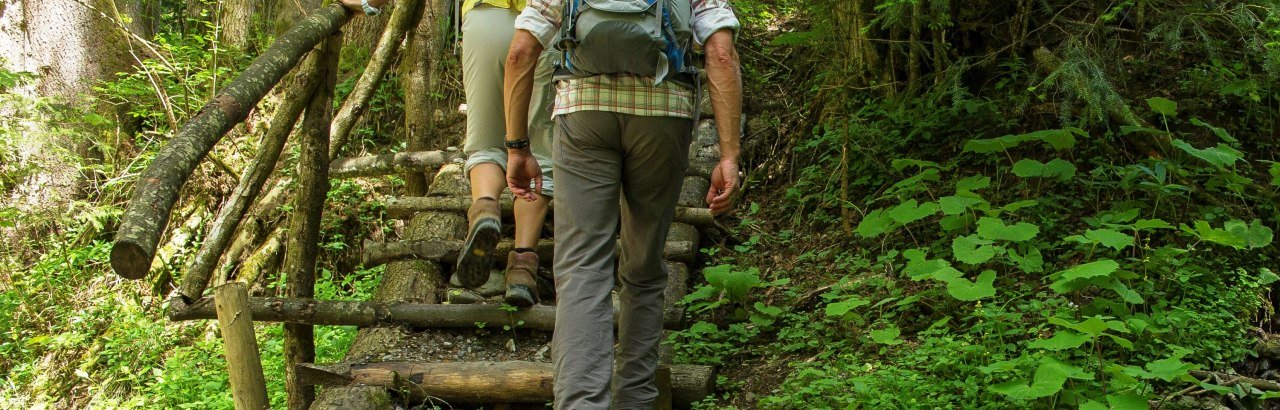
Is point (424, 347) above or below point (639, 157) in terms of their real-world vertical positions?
below

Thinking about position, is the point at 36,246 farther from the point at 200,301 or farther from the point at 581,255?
the point at 581,255

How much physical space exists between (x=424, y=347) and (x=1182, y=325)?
131 inches

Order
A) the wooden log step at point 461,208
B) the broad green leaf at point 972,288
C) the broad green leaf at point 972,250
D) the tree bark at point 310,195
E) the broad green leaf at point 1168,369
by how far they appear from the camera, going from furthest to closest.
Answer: the wooden log step at point 461,208, the tree bark at point 310,195, the broad green leaf at point 972,250, the broad green leaf at point 972,288, the broad green leaf at point 1168,369

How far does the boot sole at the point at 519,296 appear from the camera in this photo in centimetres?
436

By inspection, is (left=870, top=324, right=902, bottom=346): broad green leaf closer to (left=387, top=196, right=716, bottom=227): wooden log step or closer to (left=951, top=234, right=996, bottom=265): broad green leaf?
(left=951, top=234, right=996, bottom=265): broad green leaf

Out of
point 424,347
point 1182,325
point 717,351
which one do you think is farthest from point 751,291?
point 1182,325

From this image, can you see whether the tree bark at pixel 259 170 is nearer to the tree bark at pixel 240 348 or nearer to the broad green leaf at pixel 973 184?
the tree bark at pixel 240 348

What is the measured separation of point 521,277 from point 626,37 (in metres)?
1.71

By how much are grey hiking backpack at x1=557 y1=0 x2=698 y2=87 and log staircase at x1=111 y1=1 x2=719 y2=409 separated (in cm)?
93

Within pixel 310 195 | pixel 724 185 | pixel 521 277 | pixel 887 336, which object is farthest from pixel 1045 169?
pixel 310 195

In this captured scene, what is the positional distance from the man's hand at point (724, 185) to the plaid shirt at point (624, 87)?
0.72ft

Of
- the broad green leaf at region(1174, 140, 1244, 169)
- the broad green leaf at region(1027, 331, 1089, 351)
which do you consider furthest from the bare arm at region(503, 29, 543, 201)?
the broad green leaf at region(1174, 140, 1244, 169)

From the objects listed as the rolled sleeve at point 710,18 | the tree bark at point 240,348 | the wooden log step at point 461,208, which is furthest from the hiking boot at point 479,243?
the wooden log step at point 461,208

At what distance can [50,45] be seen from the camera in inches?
308
